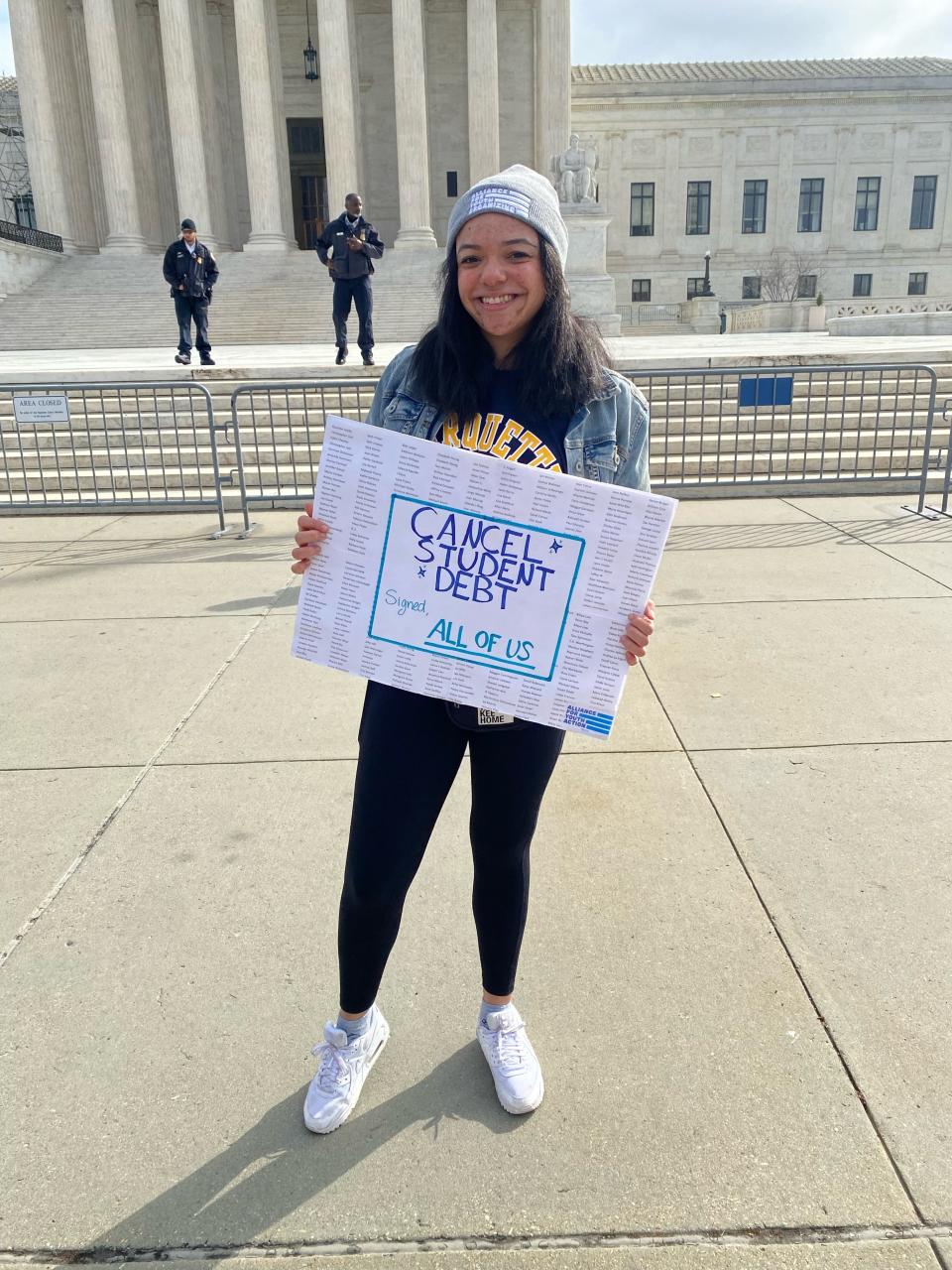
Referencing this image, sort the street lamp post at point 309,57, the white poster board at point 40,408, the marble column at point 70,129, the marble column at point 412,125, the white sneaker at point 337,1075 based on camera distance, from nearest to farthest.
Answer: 1. the white sneaker at point 337,1075
2. the white poster board at point 40,408
3. the marble column at point 412,125
4. the marble column at point 70,129
5. the street lamp post at point 309,57

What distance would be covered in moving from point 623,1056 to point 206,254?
48.5ft

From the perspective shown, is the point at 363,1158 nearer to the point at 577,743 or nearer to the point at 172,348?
the point at 577,743

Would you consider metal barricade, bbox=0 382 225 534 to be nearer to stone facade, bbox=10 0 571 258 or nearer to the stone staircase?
the stone staircase

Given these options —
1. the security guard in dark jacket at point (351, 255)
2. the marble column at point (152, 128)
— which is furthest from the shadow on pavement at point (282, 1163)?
the marble column at point (152, 128)

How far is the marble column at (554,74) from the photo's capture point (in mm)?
33156

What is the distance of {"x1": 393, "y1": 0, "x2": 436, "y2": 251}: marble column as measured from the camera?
3069 centimetres

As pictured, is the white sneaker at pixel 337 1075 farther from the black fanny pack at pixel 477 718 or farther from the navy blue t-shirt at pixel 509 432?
the navy blue t-shirt at pixel 509 432

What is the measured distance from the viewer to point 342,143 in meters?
31.4

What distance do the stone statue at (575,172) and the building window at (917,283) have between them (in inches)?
1460

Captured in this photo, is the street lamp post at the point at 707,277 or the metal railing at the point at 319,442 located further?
the street lamp post at the point at 707,277

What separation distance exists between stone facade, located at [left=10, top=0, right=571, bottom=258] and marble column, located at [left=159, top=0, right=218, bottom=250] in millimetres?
57

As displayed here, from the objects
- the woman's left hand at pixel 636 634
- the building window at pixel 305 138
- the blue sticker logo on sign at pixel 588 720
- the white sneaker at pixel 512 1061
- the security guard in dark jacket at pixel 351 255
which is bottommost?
the white sneaker at pixel 512 1061

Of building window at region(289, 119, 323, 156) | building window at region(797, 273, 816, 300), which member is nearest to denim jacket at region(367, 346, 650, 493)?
building window at region(289, 119, 323, 156)

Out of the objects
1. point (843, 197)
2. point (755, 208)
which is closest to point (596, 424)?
point (755, 208)
